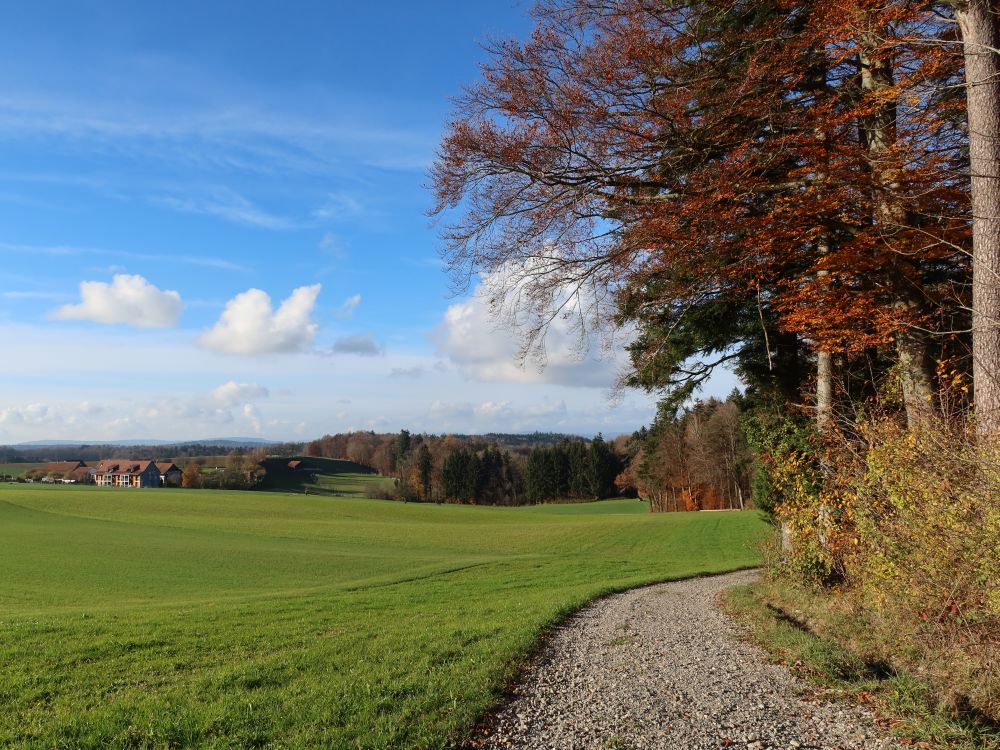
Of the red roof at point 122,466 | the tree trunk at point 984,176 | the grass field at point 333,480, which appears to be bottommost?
the grass field at point 333,480

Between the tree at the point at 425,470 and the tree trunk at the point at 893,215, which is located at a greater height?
the tree trunk at the point at 893,215

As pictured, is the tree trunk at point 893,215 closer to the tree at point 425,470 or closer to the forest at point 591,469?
the forest at point 591,469

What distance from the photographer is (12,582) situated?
883 inches

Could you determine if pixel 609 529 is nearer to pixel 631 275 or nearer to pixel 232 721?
pixel 631 275

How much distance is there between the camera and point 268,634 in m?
10.4

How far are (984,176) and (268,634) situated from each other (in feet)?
38.1

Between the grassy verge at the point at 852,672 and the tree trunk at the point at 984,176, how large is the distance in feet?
10.6

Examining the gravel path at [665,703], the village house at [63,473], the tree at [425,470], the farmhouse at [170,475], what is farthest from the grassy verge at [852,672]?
the village house at [63,473]

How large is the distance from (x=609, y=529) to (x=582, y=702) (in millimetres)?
45006

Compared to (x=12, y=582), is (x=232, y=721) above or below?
above

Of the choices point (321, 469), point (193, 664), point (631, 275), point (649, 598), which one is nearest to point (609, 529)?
point (649, 598)

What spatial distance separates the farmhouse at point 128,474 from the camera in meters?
117

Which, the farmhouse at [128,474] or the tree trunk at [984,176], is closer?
the tree trunk at [984,176]

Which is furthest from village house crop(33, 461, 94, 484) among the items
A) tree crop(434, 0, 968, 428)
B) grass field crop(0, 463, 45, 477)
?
tree crop(434, 0, 968, 428)
